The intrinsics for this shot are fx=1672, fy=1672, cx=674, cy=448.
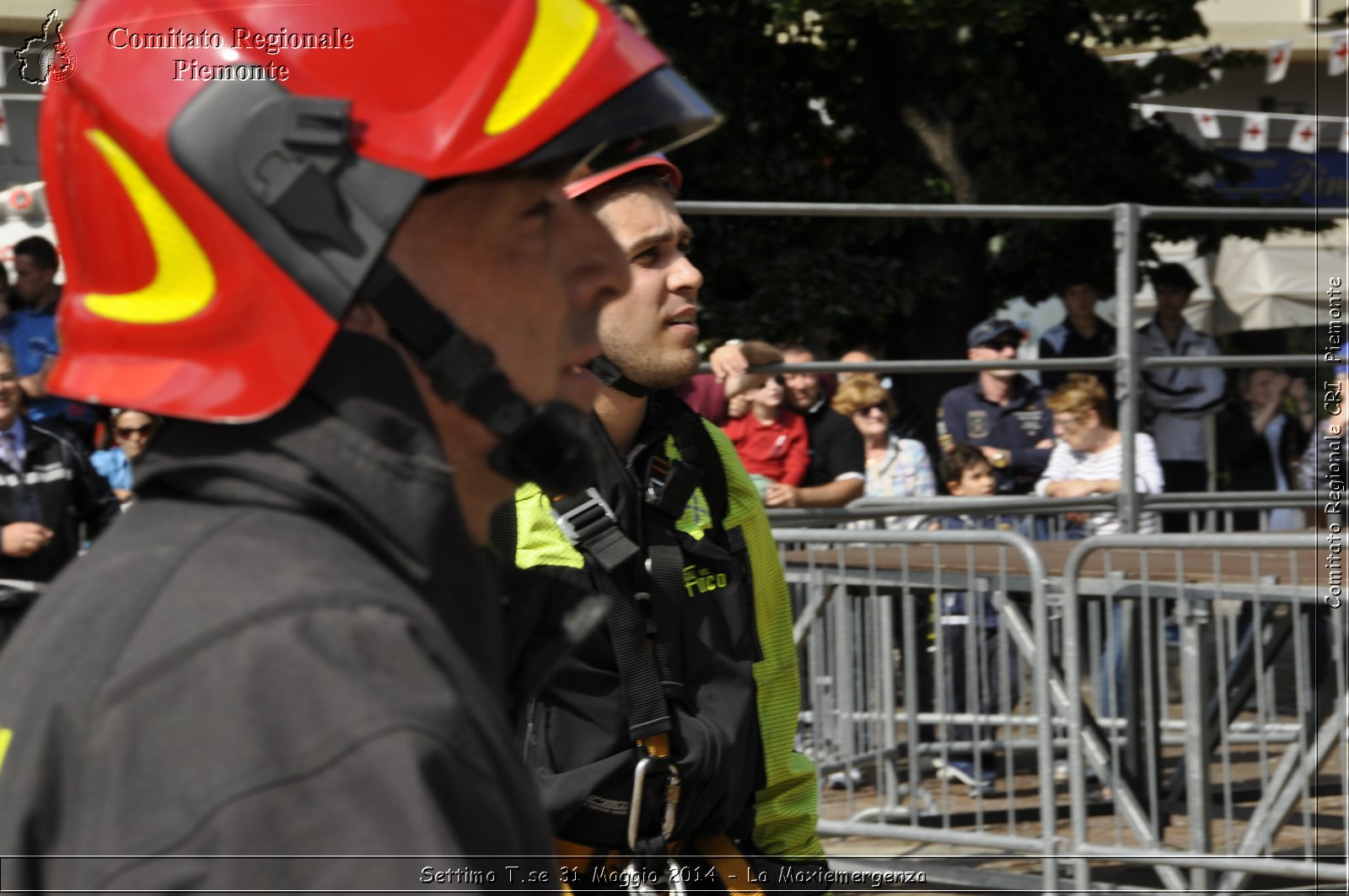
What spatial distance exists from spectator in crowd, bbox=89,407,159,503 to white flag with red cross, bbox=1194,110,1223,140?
9.42 metres

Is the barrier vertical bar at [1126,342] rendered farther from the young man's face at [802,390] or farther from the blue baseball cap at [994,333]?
the young man's face at [802,390]

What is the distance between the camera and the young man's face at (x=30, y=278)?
23.4 feet

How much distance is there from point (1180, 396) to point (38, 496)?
201 inches

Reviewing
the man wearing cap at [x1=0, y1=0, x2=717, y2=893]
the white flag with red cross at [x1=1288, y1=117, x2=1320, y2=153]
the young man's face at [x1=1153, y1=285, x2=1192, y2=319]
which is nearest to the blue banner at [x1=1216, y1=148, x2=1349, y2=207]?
the white flag with red cross at [x1=1288, y1=117, x2=1320, y2=153]

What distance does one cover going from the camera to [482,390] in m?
1.21

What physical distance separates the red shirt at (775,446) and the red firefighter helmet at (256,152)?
237 inches

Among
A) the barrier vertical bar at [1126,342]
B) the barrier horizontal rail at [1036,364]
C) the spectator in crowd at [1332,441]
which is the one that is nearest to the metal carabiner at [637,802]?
the spectator in crowd at [1332,441]

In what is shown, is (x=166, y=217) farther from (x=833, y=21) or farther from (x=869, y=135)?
(x=869, y=135)

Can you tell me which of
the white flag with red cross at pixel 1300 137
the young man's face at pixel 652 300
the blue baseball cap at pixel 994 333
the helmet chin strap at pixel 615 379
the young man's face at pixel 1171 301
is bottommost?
the blue baseball cap at pixel 994 333

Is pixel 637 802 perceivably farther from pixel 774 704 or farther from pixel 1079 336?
pixel 1079 336

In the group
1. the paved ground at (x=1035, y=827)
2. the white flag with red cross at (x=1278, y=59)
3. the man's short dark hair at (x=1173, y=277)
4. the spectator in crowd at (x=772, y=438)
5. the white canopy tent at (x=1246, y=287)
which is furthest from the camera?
the white flag with red cross at (x=1278, y=59)

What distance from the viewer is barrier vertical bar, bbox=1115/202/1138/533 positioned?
736 cm

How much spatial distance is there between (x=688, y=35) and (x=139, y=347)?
1122 cm

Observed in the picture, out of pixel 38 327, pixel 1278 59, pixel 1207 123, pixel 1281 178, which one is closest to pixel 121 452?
pixel 38 327
